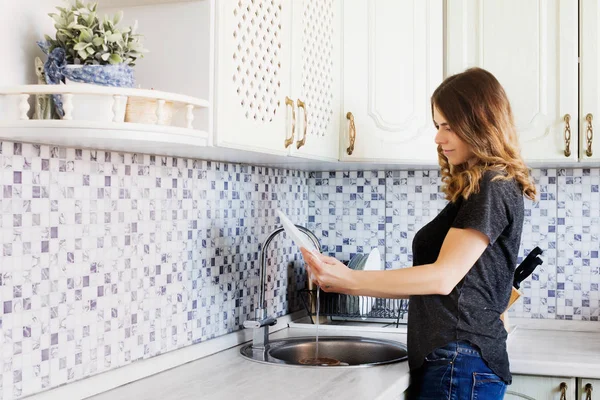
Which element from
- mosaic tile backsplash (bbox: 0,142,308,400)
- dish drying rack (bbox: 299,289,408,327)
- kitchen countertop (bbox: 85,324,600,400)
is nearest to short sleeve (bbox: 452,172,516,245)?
kitchen countertop (bbox: 85,324,600,400)

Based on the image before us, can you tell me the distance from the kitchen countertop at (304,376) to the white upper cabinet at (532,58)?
66 centimetres

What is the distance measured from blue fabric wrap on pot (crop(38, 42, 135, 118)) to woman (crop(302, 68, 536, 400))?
70cm

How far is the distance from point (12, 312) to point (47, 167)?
306 mm

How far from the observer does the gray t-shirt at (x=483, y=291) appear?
1846 mm


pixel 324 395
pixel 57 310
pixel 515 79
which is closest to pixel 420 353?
pixel 324 395

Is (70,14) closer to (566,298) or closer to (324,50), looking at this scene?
(324,50)

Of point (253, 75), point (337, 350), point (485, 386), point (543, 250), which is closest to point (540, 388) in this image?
point (485, 386)

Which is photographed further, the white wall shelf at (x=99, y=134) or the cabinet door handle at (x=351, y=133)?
the cabinet door handle at (x=351, y=133)

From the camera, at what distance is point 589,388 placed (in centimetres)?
224

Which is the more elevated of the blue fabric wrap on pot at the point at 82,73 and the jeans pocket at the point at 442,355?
the blue fabric wrap on pot at the point at 82,73

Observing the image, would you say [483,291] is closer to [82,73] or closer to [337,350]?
[337,350]

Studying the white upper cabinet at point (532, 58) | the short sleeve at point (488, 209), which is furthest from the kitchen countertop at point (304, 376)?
the white upper cabinet at point (532, 58)

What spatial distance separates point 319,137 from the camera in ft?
7.70

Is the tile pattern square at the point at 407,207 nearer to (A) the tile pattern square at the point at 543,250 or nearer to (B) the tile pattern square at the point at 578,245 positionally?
(A) the tile pattern square at the point at 543,250
